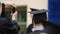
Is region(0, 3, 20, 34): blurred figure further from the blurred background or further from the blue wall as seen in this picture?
the blurred background

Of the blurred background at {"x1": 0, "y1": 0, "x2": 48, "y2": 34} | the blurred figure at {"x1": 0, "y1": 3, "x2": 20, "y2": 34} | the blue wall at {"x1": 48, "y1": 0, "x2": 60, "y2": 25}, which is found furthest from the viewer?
the blurred background at {"x1": 0, "y1": 0, "x2": 48, "y2": 34}

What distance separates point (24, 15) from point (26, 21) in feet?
0.80

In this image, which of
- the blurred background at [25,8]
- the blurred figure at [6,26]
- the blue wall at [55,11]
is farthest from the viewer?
the blurred background at [25,8]

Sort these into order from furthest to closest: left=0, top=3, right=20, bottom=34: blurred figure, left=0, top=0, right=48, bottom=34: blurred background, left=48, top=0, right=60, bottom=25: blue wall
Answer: left=0, top=0, right=48, bottom=34: blurred background, left=0, top=3, right=20, bottom=34: blurred figure, left=48, top=0, right=60, bottom=25: blue wall

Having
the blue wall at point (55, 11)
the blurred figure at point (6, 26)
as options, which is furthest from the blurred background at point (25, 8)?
the blue wall at point (55, 11)

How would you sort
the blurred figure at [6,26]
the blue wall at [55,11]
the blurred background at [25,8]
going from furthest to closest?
the blurred background at [25,8] → the blurred figure at [6,26] → the blue wall at [55,11]

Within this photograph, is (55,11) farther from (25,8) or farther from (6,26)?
(25,8)

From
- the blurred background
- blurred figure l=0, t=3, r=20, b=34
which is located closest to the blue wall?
blurred figure l=0, t=3, r=20, b=34

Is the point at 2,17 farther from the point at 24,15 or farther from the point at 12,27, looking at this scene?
the point at 24,15

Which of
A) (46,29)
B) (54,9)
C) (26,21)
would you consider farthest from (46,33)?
(26,21)

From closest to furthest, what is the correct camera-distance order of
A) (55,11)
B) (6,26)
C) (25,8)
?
(55,11) < (6,26) < (25,8)

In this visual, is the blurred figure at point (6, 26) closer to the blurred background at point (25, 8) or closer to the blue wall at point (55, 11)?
the blue wall at point (55, 11)

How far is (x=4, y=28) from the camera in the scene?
2396mm

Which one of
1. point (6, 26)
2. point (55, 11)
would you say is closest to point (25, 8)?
point (6, 26)
